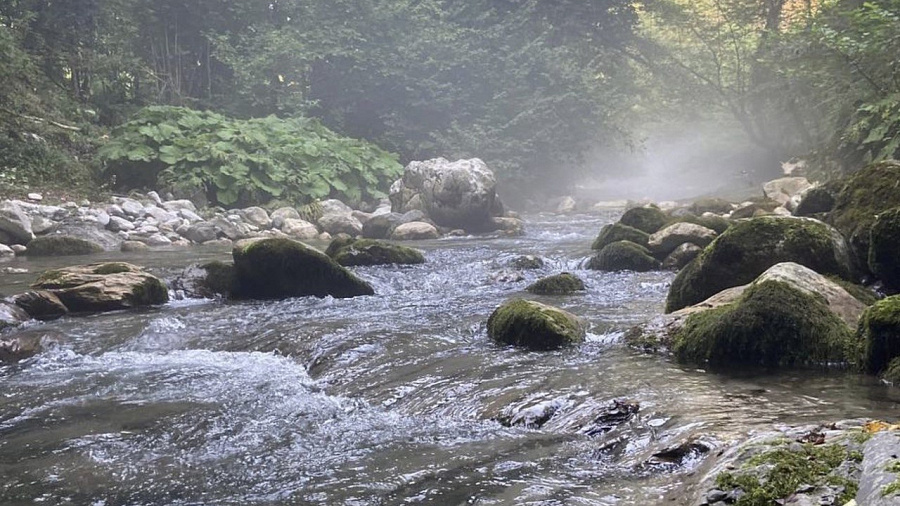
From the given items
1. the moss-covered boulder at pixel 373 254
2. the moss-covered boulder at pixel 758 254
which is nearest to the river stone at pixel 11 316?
the moss-covered boulder at pixel 373 254

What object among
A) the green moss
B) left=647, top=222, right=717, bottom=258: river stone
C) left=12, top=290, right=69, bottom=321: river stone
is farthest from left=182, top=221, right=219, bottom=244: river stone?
the green moss

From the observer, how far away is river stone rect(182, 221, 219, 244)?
55.0 feet

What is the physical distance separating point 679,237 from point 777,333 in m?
6.94

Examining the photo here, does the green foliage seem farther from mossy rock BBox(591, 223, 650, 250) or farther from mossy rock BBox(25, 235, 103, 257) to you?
mossy rock BBox(591, 223, 650, 250)

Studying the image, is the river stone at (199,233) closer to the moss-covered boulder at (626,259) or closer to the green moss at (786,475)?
the moss-covered boulder at (626,259)

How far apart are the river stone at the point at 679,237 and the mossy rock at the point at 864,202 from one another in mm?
3652

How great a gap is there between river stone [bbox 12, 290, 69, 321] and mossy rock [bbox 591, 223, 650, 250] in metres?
8.60

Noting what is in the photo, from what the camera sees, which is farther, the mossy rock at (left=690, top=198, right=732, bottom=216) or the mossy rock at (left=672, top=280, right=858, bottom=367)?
the mossy rock at (left=690, top=198, right=732, bottom=216)

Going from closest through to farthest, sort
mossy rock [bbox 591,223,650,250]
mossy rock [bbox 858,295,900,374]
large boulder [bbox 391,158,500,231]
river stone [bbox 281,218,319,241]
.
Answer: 1. mossy rock [bbox 858,295,900,374]
2. mossy rock [bbox 591,223,650,250]
3. river stone [bbox 281,218,319,241]
4. large boulder [bbox 391,158,500,231]

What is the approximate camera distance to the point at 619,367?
5828 mm

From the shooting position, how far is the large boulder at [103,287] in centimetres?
946

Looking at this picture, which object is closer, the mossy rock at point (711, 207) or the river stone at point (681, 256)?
the river stone at point (681, 256)

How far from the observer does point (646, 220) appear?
1416 cm

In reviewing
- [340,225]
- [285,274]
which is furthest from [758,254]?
[340,225]
